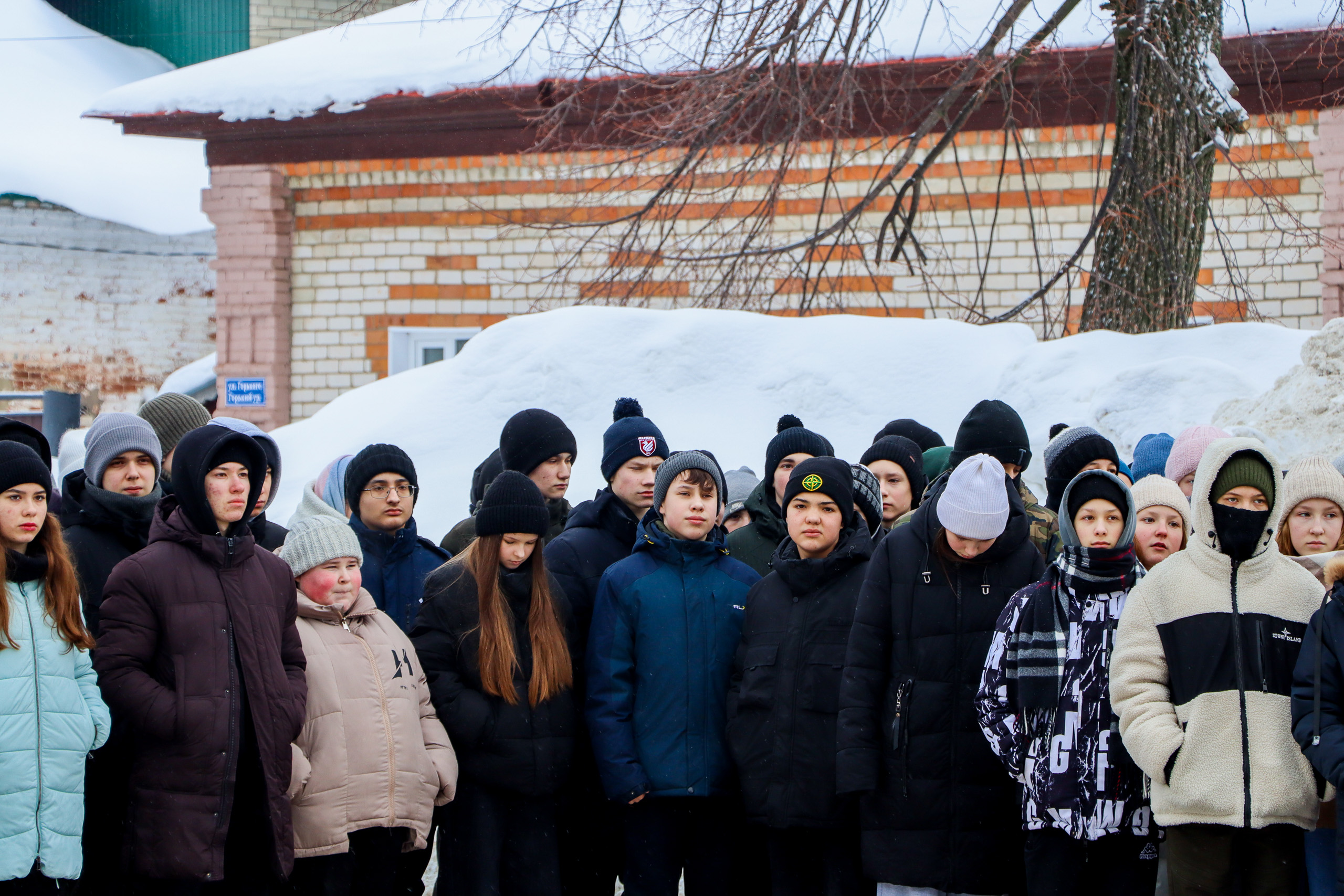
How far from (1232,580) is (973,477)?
2.18 ft

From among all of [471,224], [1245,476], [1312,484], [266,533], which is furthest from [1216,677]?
[471,224]

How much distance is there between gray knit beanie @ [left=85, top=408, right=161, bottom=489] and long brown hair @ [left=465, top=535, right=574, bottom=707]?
3.15 feet

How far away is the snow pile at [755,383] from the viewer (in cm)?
631

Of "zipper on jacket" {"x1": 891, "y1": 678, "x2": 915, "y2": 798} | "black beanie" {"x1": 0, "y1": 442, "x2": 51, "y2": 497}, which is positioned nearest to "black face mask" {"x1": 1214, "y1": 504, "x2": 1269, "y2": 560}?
"zipper on jacket" {"x1": 891, "y1": 678, "x2": 915, "y2": 798}

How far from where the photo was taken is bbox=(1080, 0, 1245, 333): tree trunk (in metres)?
7.94

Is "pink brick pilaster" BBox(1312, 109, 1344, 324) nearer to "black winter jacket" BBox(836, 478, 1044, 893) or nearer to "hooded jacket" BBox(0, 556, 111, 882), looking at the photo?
"black winter jacket" BBox(836, 478, 1044, 893)

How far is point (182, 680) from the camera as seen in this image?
300 centimetres

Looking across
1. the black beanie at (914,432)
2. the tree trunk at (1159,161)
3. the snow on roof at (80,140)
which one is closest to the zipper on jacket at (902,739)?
the black beanie at (914,432)

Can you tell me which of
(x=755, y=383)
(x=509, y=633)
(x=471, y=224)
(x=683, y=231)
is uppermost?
(x=471, y=224)

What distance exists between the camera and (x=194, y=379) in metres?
15.6

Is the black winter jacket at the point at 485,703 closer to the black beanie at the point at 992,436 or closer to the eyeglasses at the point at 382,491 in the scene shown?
the eyeglasses at the point at 382,491

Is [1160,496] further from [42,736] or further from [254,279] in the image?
[254,279]

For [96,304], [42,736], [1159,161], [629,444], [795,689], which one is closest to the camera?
[42,736]

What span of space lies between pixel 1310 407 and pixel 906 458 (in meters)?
2.14
